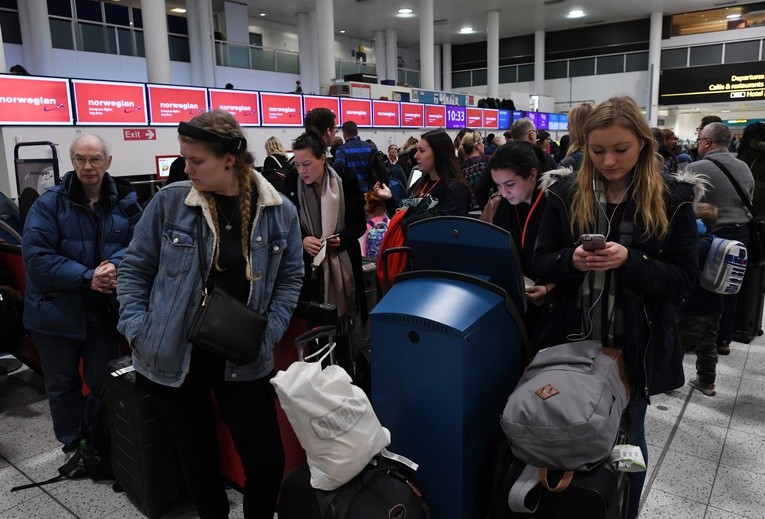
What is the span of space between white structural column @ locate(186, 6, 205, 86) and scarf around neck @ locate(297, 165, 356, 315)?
14057 mm

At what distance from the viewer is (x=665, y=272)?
67.6 inches

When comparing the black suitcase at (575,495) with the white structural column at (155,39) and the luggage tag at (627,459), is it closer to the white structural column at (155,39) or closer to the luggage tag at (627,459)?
the luggage tag at (627,459)

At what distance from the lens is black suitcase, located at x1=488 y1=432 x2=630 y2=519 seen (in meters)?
1.53

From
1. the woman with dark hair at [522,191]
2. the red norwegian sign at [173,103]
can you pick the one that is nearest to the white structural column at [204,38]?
the red norwegian sign at [173,103]

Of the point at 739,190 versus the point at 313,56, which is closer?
the point at 739,190

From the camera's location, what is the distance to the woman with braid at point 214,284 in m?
1.79

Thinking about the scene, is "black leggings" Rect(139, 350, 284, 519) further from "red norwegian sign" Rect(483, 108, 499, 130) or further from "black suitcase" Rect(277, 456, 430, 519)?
"red norwegian sign" Rect(483, 108, 499, 130)

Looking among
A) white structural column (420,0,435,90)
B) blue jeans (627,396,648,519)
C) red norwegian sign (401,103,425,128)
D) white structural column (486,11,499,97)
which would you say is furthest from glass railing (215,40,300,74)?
blue jeans (627,396,648,519)

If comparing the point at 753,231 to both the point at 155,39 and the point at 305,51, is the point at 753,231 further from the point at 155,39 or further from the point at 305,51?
the point at 305,51

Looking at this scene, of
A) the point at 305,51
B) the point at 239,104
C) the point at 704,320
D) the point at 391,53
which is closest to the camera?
the point at 704,320

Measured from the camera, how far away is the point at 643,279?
66.6 inches

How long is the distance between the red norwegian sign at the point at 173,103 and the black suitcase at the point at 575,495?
22.0 feet

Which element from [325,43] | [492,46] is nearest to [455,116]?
[325,43]

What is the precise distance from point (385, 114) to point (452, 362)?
9.76 metres
